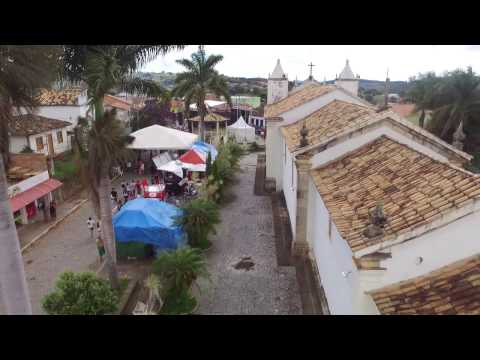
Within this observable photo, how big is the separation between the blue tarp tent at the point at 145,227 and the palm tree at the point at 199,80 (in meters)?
13.1

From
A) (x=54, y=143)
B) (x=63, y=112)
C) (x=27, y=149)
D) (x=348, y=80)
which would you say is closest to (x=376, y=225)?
(x=27, y=149)

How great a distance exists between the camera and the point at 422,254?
21.3 feet

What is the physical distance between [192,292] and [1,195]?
20.9ft

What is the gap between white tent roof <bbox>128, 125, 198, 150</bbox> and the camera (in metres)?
22.7

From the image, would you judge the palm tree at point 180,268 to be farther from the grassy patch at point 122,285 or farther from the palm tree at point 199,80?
the palm tree at point 199,80

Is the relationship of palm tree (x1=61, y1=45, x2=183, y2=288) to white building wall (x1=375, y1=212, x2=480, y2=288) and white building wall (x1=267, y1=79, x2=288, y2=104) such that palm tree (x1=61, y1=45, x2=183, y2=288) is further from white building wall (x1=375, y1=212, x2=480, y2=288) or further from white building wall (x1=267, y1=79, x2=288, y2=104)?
white building wall (x1=267, y1=79, x2=288, y2=104)

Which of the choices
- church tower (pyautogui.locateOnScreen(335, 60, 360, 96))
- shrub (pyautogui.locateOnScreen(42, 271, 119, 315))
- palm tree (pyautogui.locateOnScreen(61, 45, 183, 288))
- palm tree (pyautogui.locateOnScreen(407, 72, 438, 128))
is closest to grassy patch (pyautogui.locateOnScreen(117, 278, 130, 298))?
palm tree (pyautogui.locateOnScreen(61, 45, 183, 288))

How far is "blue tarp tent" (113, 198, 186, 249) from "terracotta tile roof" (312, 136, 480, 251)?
540 cm

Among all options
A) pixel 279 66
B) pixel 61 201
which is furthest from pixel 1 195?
pixel 279 66

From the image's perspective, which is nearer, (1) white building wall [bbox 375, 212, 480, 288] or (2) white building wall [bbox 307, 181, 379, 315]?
(1) white building wall [bbox 375, 212, 480, 288]

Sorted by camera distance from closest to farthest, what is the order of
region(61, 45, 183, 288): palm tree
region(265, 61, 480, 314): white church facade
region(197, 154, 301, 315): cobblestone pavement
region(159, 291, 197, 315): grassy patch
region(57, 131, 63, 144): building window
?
region(265, 61, 480, 314): white church facade
region(61, 45, 183, 288): palm tree
region(159, 291, 197, 315): grassy patch
region(197, 154, 301, 315): cobblestone pavement
region(57, 131, 63, 144): building window

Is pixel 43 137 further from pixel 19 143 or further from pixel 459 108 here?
pixel 459 108

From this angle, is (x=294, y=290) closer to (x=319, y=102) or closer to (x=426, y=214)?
(x=426, y=214)

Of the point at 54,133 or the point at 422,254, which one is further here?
the point at 54,133
